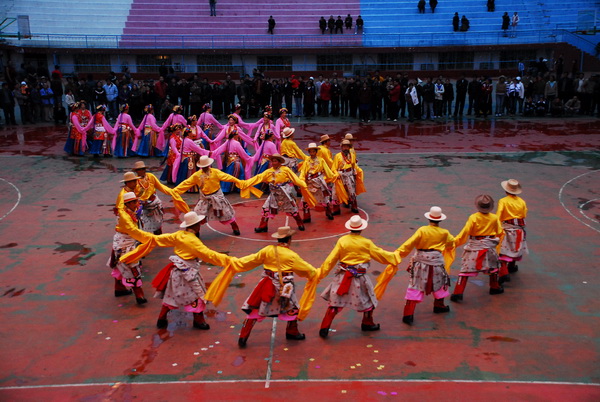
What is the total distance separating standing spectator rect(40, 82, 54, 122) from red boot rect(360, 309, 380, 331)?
21.6 meters

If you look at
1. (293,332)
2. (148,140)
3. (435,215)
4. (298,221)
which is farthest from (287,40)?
(293,332)

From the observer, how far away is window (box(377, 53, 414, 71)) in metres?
35.4

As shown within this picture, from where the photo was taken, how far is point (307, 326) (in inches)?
322

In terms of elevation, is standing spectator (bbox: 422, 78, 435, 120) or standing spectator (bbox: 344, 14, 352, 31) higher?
standing spectator (bbox: 344, 14, 352, 31)

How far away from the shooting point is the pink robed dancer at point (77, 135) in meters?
18.7

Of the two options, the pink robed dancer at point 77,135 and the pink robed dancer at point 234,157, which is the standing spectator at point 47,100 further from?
the pink robed dancer at point 234,157

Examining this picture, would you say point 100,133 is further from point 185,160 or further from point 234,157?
point 234,157

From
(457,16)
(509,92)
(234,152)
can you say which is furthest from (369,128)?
(457,16)

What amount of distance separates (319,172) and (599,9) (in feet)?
104

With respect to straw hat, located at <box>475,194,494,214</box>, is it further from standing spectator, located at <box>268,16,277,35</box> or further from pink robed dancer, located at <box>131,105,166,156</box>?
standing spectator, located at <box>268,16,277,35</box>

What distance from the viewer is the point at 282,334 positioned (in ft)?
26.2

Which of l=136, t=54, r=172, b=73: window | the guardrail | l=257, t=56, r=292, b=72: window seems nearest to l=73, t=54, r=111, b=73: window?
the guardrail

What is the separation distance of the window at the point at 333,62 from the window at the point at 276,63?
1.87 meters

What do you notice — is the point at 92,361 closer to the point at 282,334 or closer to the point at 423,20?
the point at 282,334
